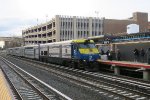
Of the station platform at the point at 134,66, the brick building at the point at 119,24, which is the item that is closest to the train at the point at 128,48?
the station platform at the point at 134,66

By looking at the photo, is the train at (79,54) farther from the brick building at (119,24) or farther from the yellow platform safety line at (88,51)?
the brick building at (119,24)

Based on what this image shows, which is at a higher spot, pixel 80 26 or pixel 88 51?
pixel 80 26

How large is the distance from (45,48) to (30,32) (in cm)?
10824

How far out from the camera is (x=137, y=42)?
3406cm

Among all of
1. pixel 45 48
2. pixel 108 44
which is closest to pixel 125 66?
pixel 108 44

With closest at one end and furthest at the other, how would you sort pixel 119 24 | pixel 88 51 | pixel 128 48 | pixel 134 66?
pixel 134 66, pixel 88 51, pixel 128 48, pixel 119 24

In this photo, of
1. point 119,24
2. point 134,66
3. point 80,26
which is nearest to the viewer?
point 134,66

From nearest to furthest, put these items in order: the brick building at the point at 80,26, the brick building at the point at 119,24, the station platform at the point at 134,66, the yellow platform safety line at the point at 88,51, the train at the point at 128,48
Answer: the station platform at the point at 134,66 < the yellow platform safety line at the point at 88,51 < the train at the point at 128,48 < the brick building at the point at 80,26 < the brick building at the point at 119,24

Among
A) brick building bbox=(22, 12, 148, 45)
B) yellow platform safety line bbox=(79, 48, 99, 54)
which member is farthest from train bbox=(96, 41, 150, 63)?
brick building bbox=(22, 12, 148, 45)

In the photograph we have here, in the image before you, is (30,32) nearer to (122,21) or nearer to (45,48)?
(122,21)

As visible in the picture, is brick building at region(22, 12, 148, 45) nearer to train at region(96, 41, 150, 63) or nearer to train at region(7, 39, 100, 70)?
train at region(96, 41, 150, 63)

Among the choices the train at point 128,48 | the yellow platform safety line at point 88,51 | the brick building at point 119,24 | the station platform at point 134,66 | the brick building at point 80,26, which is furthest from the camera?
the brick building at point 119,24

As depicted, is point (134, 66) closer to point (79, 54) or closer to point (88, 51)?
point (79, 54)

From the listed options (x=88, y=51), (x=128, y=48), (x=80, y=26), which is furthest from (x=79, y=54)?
(x=80, y=26)
